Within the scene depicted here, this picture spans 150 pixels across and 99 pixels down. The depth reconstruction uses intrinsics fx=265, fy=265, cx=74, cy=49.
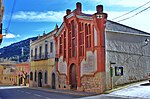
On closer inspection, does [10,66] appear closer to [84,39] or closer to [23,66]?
[23,66]

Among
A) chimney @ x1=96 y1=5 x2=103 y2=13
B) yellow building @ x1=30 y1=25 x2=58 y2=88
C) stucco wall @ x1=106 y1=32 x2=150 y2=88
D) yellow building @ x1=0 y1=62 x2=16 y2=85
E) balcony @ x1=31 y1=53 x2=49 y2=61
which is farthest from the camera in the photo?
yellow building @ x1=0 y1=62 x2=16 y2=85

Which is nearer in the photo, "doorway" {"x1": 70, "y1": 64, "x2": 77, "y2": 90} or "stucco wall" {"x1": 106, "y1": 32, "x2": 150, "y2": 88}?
"stucco wall" {"x1": 106, "y1": 32, "x2": 150, "y2": 88}

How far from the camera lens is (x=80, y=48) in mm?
32469

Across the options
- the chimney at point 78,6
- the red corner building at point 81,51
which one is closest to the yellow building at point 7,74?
the red corner building at point 81,51

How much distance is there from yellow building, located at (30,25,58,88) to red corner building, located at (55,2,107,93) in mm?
2045

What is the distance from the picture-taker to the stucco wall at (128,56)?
29484 millimetres

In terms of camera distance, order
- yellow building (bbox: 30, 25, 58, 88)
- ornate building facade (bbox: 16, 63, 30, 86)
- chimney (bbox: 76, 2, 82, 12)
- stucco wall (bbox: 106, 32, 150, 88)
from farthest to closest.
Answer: ornate building facade (bbox: 16, 63, 30, 86)
yellow building (bbox: 30, 25, 58, 88)
chimney (bbox: 76, 2, 82, 12)
stucco wall (bbox: 106, 32, 150, 88)

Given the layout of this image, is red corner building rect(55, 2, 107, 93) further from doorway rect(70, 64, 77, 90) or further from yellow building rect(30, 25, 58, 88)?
yellow building rect(30, 25, 58, 88)

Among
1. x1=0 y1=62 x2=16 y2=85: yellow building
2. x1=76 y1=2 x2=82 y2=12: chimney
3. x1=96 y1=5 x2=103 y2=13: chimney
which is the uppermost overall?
x1=76 y1=2 x2=82 y2=12: chimney

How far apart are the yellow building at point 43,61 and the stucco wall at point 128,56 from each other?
11.7 metres

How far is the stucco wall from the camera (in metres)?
29.5

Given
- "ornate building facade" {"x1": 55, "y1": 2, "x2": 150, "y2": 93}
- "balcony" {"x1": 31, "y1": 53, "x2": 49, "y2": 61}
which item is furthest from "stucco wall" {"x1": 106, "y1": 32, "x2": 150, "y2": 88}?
"balcony" {"x1": 31, "y1": 53, "x2": 49, "y2": 61}

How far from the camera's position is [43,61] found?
44375 millimetres

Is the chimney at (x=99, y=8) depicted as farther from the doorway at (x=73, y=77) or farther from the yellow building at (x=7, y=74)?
the yellow building at (x=7, y=74)
